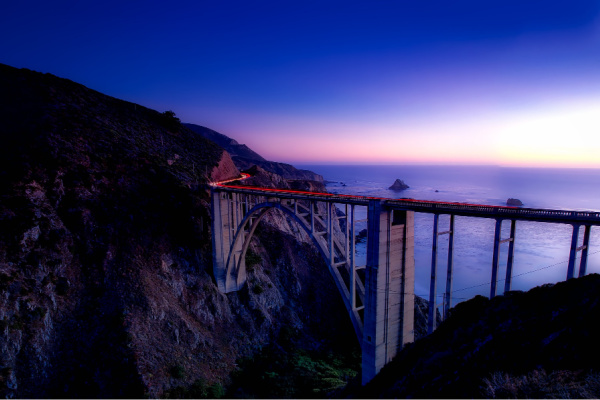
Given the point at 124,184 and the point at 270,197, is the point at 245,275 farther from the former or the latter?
the point at 124,184

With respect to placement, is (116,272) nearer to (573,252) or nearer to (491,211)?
(491,211)

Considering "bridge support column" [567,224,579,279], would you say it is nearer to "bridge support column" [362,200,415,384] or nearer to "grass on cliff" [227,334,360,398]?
"bridge support column" [362,200,415,384]

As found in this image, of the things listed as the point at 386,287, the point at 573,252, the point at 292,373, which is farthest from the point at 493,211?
the point at 292,373

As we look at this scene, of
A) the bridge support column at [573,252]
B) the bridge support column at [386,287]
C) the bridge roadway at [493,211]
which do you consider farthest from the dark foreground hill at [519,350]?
the bridge support column at [386,287]

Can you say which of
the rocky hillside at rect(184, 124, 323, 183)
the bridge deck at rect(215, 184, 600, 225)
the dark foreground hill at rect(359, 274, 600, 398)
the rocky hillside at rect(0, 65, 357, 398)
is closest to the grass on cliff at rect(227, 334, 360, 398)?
the rocky hillside at rect(0, 65, 357, 398)

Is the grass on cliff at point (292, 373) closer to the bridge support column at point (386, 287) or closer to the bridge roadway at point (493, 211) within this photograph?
the bridge support column at point (386, 287)

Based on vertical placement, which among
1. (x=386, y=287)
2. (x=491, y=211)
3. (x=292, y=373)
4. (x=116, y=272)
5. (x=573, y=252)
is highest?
(x=491, y=211)

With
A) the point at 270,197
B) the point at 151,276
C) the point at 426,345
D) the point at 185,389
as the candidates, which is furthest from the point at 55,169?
the point at 426,345

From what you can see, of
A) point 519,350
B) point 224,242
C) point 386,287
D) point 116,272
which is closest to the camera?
point 519,350
